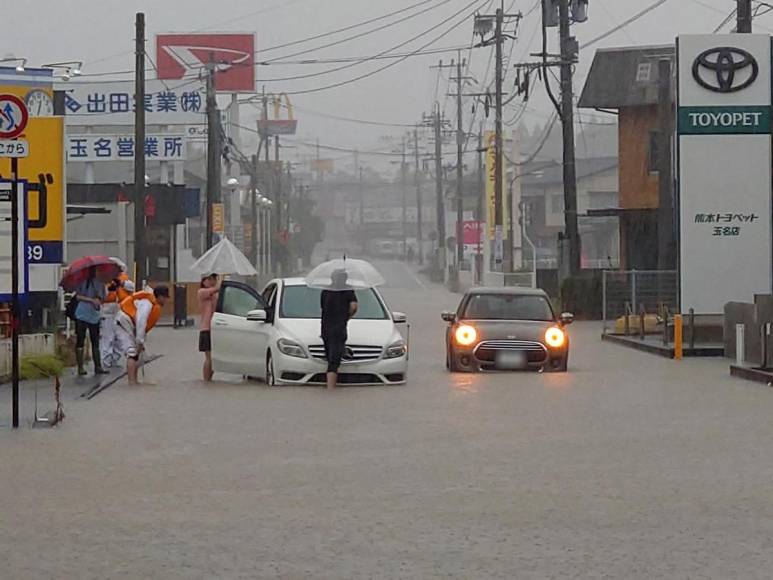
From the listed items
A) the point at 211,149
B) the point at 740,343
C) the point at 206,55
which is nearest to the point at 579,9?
the point at 211,149

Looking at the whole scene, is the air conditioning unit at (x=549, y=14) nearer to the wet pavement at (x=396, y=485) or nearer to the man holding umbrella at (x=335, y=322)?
the man holding umbrella at (x=335, y=322)

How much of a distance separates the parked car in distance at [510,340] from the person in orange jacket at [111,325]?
5219 mm

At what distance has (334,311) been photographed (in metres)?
20.0

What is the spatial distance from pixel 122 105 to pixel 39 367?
3977 cm

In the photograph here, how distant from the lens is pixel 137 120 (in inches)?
1479

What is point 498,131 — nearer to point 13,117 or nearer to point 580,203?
point 580,203

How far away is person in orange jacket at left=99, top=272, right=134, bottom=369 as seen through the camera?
24.0m

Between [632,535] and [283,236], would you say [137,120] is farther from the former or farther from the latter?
[283,236]

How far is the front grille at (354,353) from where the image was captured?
20.5 metres

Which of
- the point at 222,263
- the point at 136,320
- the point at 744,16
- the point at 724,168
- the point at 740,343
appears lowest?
the point at 740,343

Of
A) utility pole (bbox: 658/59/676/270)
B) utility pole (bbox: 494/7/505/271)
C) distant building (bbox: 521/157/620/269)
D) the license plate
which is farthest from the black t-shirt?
distant building (bbox: 521/157/620/269)

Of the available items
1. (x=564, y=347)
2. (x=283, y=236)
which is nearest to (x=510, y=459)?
(x=564, y=347)

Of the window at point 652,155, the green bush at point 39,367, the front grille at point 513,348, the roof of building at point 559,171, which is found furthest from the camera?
the roof of building at point 559,171

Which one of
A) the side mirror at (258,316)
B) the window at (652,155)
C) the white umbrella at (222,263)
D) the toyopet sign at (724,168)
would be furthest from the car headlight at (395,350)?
the window at (652,155)
